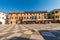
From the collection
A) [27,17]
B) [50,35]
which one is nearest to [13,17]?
[27,17]

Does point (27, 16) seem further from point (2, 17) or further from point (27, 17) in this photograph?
point (2, 17)

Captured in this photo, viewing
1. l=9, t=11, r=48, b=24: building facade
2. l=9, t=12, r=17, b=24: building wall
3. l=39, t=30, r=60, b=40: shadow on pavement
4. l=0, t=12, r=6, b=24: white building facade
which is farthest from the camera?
l=0, t=12, r=6, b=24: white building facade

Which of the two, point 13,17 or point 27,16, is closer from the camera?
point 27,16

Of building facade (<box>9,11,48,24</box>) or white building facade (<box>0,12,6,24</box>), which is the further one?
white building facade (<box>0,12,6,24</box>)

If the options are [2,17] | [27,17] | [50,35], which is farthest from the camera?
[2,17]

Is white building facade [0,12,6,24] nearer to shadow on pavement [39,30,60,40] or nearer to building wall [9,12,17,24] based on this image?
building wall [9,12,17,24]

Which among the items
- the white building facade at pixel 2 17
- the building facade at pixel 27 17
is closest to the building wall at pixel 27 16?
the building facade at pixel 27 17

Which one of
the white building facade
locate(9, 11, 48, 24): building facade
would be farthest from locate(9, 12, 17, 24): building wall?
the white building facade

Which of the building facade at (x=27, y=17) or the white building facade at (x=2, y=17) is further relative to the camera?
the white building facade at (x=2, y=17)

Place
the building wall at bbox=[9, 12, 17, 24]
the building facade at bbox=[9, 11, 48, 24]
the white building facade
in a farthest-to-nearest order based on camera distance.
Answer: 1. the white building facade
2. the building wall at bbox=[9, 12, 17, 24]
3. the building facade at bbox=[9, 11, 48, 24]

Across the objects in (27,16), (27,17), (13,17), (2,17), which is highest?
(27,16)

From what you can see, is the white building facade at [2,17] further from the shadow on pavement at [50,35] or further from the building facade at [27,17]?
the shadow on pavement at [50,35]

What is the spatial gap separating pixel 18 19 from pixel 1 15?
11.7 metres

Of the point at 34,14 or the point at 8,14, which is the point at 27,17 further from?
the point at 8,14
